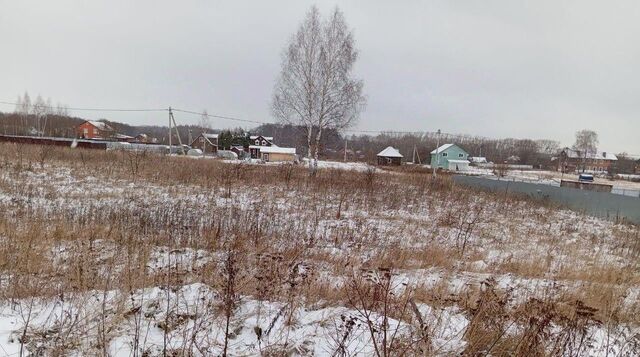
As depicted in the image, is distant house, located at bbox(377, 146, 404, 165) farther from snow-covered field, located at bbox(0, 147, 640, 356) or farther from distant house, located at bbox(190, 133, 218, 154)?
snow-covered field, located at bbox(0, 147, 640, 356)

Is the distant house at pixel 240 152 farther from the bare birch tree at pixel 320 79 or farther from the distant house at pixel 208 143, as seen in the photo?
the bare birch tree at pixel 320 79

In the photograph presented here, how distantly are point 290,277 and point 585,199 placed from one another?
662 inches

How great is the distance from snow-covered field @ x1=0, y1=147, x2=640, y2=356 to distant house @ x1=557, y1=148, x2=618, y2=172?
259 feet

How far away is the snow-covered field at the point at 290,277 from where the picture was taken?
8.62ft

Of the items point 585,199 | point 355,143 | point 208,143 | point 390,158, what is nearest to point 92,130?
point 208,143

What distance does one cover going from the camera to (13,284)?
3262mm

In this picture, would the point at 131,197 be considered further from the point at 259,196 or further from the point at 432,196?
the point at 432,196

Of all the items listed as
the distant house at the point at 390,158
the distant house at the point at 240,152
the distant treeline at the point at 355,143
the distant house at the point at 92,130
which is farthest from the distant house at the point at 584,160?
the distant house at the point at 92,130

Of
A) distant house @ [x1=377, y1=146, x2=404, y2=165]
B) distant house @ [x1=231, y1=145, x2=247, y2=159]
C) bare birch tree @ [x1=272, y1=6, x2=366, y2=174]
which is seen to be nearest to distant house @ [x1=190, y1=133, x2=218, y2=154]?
distant house @ [x1=231, y1=145, x2=247, y2=159]

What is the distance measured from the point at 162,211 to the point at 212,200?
A: 192 cm

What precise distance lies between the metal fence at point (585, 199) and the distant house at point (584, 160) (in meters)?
67.2

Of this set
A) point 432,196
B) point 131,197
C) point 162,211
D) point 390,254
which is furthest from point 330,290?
Result: point 432,196

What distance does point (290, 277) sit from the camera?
3551mm

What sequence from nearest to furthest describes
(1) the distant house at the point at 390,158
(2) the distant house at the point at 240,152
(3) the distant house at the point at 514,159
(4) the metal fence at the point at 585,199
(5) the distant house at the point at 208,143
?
(4) the metal fence at the point at 585,199
(2) the distant house at the point at 240,152
(1) the distant house at the point at 390,158
(5) the distant house at the point at 208,143
(3) the distant house at the point at 514,159
